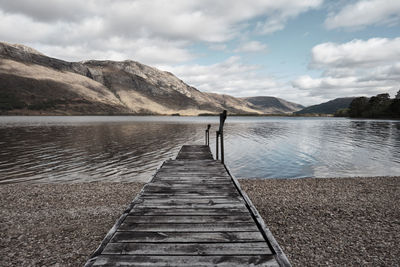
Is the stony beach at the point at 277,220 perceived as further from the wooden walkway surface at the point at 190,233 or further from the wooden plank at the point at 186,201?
the wooden walkway surface at the point at 190,233

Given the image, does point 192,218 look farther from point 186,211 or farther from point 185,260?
point 185,260

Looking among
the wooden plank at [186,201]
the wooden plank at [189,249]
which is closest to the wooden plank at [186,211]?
the wooden plank at [186,201]

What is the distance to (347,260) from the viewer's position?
6766 mm

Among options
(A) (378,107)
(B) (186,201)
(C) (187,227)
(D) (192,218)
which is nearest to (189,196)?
(B) (186,201)

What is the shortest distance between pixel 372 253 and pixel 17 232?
12.7 metres

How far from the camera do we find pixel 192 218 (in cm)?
542

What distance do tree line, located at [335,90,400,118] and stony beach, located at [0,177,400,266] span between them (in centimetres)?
15632

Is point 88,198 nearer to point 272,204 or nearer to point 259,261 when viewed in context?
point 272,204

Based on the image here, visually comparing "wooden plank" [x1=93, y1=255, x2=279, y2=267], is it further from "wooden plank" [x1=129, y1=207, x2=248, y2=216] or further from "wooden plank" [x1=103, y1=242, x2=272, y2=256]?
"wooden plank" [x1=129, y1=207, x2=248, y2=216]

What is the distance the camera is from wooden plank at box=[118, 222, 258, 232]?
4828 mm

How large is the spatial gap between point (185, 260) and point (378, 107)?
597 feet

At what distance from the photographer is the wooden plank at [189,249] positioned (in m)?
4.04

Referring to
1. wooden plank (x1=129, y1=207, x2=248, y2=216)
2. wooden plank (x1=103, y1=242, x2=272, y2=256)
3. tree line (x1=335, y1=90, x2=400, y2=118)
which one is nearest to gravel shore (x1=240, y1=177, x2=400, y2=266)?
wooden plank (x1=129, y1=207, x2=248, y2=216)

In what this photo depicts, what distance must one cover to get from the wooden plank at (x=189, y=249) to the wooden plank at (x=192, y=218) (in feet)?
3.14
